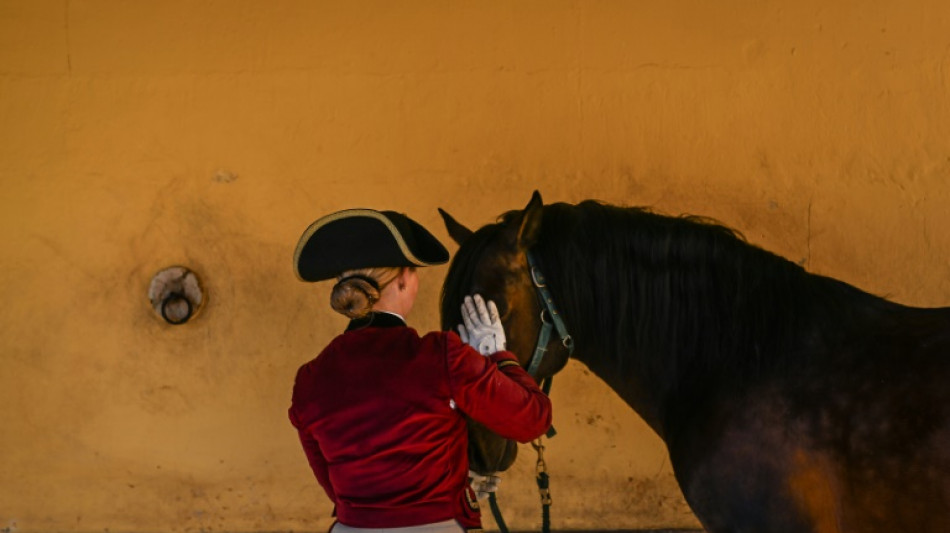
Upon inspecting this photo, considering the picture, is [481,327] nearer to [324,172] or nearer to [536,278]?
[536,278]

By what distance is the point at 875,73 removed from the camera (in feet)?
13.0

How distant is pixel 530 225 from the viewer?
8.24 ft

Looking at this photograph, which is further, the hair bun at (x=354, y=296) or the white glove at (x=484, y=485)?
the white glove at (x=484, y=485)

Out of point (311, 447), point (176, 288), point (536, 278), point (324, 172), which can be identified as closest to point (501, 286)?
point (536, 278)

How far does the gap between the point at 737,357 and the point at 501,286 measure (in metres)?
0.66

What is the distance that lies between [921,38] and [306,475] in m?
3.26

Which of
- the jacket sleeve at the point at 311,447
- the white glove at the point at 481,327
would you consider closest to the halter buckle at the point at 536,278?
the white glove at the point at 481,327

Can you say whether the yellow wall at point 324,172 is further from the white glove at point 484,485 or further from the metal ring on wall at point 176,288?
the white glove at point 484,485

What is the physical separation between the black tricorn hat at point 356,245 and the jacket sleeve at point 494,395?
8.6 inches

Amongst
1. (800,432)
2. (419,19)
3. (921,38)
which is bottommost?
(800,432)

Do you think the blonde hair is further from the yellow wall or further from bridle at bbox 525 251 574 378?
the yellow wall

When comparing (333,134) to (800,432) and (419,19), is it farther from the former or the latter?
(800,432)

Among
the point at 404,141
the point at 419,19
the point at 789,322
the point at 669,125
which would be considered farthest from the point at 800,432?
the point at 419,19

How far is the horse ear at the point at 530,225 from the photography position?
2496 mm
